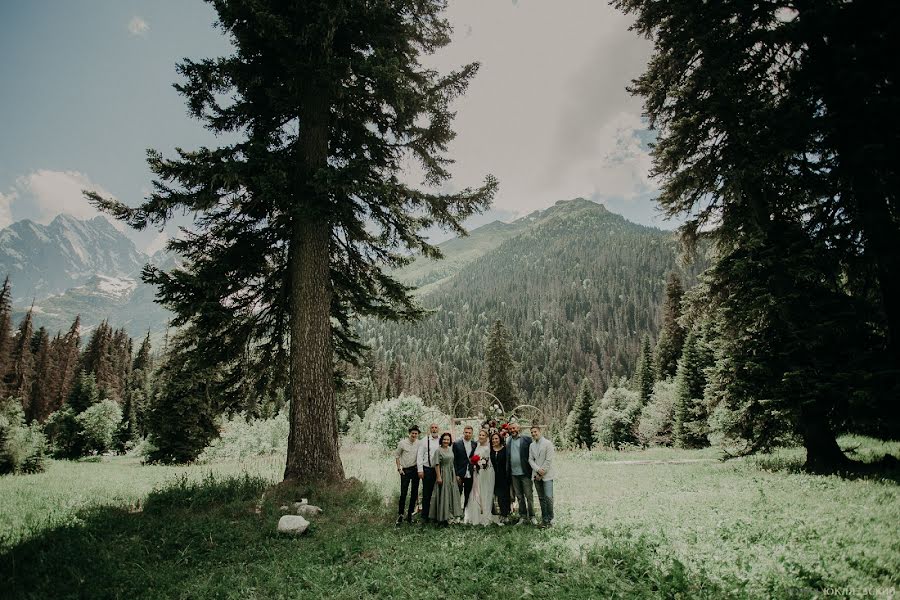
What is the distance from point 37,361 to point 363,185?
81.0 m

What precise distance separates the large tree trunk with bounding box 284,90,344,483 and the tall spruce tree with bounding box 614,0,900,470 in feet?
33.3

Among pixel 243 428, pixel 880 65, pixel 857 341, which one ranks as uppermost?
pixel 880 65

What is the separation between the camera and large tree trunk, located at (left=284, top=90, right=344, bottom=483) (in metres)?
9.03

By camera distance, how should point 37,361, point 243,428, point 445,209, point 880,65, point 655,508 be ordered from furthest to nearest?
point 37,361
point 243,428
point 445,209
point 880,65
point 655,508

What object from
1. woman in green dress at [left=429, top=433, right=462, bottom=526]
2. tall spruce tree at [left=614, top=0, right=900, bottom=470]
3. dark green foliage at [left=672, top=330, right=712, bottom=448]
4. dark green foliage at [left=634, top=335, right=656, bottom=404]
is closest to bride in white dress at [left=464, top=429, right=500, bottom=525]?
woman in green dress at [left=429, top=433, right=462, bottom=526]

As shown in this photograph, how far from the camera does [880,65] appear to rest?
9.48 meters

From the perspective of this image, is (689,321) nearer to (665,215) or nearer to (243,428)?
(665,215)

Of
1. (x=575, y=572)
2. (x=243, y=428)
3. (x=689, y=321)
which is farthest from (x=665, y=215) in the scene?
(x=243, y=428)

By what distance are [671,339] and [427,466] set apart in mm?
44775

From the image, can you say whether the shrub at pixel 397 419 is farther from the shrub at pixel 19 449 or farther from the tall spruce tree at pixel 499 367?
the tall spruce tree at pixel 499 367

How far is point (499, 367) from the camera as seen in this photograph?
143 feet

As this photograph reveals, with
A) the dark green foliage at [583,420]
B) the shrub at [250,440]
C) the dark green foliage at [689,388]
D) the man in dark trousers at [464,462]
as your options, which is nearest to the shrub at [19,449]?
the shrub at [250,440]

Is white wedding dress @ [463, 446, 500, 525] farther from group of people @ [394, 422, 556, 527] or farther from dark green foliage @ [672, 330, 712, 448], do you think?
dark green foliage @ [672, 330, 712, 448]

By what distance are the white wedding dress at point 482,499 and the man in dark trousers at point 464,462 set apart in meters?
0.13
